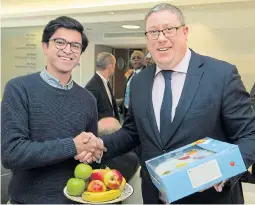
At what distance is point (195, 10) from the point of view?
5.24 metres

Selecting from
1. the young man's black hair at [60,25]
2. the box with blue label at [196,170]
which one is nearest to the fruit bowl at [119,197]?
the box with blue label at [196,170]

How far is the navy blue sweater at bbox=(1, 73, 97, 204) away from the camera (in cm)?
133

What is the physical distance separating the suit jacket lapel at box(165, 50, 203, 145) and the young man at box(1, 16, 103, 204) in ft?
1.31

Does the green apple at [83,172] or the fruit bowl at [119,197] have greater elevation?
the green apple at [83,172]

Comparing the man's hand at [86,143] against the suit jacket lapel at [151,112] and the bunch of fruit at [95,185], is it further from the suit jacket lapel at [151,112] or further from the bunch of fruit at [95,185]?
the suit jacket lapel at [151,112]

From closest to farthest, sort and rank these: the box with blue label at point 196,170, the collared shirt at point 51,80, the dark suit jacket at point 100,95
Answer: the box with blue label at point 196,170 < the collared shirt at point 51,80 < the dark suit jacket at point 100,95

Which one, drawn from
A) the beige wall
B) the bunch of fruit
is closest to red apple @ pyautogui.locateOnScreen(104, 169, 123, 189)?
the bunch of fruit

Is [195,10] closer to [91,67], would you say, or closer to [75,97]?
[91,67]

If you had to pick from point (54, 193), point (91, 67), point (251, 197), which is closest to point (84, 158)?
point (54, 193)

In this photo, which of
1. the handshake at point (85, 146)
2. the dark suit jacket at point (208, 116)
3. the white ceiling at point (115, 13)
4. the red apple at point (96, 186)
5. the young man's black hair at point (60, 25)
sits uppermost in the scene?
the white ceiling at point (115, 13)

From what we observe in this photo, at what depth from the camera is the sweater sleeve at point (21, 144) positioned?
51.9 inches

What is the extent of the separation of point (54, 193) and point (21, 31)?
275 inches

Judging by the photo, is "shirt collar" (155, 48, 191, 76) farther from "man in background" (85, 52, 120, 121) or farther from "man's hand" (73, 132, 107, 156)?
"man in background" (85, 52, 120, 121)

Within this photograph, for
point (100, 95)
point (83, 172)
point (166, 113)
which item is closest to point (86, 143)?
point (83, 172)
